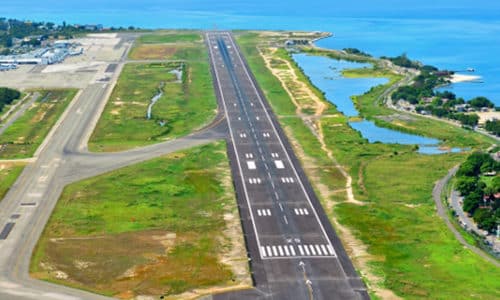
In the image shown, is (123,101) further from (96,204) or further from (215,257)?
(215,257)

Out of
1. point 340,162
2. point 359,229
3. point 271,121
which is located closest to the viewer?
point 359,229

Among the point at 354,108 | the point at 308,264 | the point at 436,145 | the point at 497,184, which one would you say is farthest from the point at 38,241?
the point at 354,108

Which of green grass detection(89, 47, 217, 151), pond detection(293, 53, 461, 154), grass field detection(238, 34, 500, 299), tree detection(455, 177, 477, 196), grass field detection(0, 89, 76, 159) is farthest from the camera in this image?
green grass detection(89, 47, 217, 151)

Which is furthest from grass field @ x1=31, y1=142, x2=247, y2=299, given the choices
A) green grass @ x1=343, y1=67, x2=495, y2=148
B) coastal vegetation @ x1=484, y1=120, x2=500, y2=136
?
coastal vegetation @ x1=484, y1=120, x2=500, y2=136

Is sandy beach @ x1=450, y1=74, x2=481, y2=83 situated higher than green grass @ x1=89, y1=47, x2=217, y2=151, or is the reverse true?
sandy beach @ x1=450, y1=74, x2=481, y2=83

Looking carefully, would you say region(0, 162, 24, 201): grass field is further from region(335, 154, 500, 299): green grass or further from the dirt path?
region(335, 154, 500, 299): green grass

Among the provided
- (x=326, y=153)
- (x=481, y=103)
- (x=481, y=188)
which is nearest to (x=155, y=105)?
(x=326, y=153)

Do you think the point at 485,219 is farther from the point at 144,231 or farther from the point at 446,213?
the point at 144,231

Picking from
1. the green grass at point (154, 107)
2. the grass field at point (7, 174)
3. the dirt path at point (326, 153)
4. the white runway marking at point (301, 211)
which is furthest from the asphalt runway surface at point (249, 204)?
the green grass at point (154, 107)
